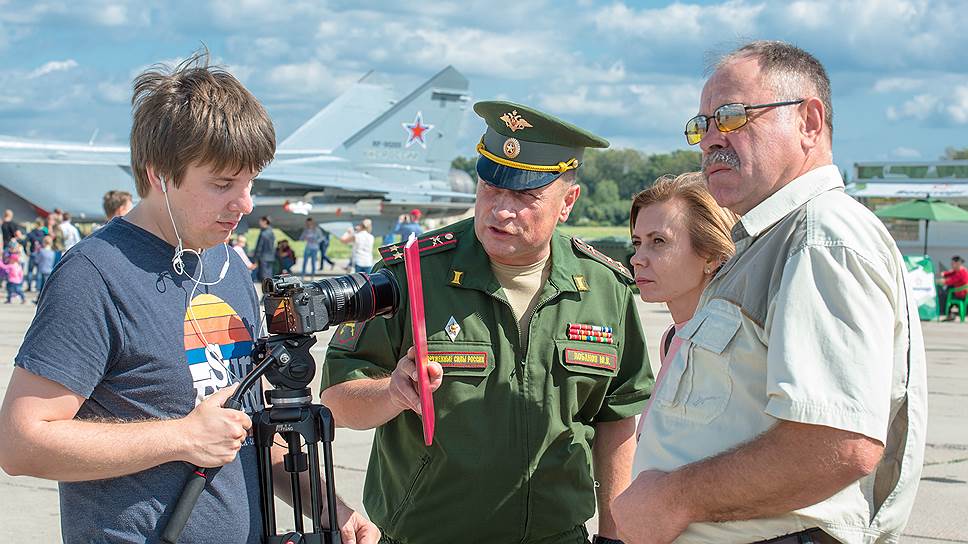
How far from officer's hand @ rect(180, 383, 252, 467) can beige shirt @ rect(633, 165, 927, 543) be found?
2.93 feet

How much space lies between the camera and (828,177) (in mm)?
2055

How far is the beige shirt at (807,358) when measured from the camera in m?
1.78

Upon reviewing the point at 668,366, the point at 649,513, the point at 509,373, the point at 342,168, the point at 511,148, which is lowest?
the point at 649,513

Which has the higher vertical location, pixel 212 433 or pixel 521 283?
pixel 521 283

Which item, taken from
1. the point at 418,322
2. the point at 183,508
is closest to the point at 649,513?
the point at 418,322

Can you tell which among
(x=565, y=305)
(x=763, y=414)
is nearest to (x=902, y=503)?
(x=763, y=414)

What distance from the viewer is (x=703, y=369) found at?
6.52 feet

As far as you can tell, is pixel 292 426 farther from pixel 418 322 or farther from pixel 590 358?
pixel 590 358

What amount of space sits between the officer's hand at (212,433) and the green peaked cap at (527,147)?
3.93ft

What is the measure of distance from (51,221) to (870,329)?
24847 millimetres

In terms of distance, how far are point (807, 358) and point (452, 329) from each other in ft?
4.10

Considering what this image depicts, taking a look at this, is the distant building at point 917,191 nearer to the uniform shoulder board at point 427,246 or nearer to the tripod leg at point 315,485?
the uniform shoulder board at point 427,246

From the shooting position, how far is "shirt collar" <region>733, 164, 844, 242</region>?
6.63 feet

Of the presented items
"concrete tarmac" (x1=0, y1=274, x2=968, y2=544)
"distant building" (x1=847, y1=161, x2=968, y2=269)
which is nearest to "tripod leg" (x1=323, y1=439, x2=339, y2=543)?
"concrete tarmac" (x1=0, y1=274, x2=968, y2=544)
